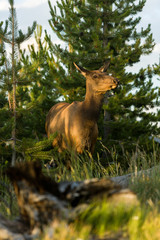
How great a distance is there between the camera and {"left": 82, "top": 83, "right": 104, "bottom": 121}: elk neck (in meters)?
6.98

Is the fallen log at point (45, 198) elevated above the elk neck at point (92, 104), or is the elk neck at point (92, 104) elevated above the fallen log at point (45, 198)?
the elk neck at point (92, 104)

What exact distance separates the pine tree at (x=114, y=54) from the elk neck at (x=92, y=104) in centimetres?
456

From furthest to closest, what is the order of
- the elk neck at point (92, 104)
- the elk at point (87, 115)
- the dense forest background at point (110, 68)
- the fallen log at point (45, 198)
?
the dense forest background at point (110, 68) < the elk neck at point (92, 104) < the elk at point (87, 115) < the fallen log at point (45, 198)

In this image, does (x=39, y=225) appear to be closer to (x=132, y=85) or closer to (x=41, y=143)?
(x=41, y=143)

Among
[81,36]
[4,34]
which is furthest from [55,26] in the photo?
[4,34]

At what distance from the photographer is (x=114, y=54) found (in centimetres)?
1318

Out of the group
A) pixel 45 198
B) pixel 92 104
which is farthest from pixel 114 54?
pixel 45 198

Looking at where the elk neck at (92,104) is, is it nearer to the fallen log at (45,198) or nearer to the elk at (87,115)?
the elk at (87,115)

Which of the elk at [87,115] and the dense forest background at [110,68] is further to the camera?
the dense forest background at [110,68]

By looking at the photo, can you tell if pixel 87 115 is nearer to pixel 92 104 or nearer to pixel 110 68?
pixel 92 104

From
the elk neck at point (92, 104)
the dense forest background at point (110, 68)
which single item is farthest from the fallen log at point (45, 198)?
the dense forest background at point (110, 68)

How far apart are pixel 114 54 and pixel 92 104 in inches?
265

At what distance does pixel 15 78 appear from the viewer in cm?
695

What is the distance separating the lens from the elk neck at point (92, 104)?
6980 millimetres
